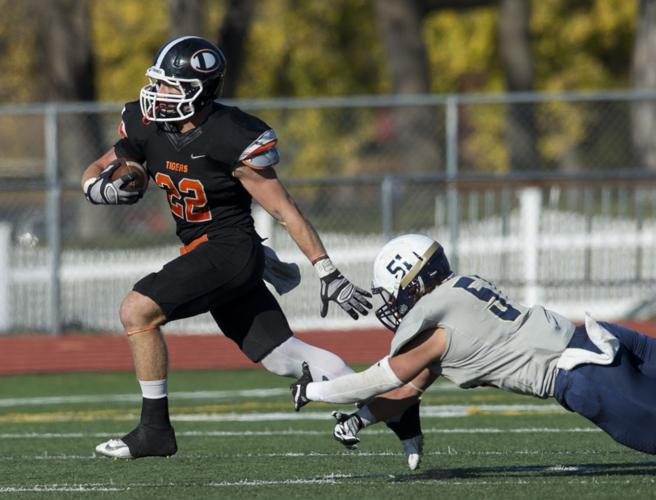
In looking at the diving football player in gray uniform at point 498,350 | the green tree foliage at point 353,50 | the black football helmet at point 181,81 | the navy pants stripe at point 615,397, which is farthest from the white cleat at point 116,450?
the green tree foliage at point 353,50

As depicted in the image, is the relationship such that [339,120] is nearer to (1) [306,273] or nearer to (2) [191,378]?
(1) [306,273]

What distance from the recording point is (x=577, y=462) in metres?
7.15

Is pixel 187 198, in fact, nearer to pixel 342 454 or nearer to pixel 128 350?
pixel 342 454

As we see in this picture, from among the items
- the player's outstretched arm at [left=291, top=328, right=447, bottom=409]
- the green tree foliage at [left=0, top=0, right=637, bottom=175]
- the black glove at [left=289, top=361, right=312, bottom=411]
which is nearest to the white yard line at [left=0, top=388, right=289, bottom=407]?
the black glove at [left=289, top=361, right=312, bottom=411]

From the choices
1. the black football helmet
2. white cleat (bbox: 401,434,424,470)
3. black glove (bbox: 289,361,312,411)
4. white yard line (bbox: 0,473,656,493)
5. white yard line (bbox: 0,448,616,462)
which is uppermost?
the black football helmet

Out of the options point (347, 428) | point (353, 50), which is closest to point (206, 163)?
point (347, 428)

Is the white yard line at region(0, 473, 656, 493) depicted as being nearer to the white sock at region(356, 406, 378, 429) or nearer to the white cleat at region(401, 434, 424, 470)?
the white cleat at region(401, 434, 424, 470)

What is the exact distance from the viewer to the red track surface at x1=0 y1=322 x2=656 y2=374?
13.5 meters

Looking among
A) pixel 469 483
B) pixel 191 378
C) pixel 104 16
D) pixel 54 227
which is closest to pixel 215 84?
pixel 469 483

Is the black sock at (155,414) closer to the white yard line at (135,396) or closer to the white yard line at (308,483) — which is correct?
the white yard line at (308,483)

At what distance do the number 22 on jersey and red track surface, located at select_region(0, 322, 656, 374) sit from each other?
20.1 ft

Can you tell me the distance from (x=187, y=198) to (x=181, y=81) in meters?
0.55

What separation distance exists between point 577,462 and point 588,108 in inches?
704

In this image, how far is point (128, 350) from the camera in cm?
1385
